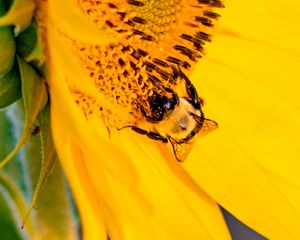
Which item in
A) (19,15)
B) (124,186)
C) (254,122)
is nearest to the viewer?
(19,15)

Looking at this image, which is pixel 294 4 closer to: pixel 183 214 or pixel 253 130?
pixel 253 130

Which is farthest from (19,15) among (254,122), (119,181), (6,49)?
(254,122)

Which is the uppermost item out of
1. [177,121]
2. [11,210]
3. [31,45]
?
[31,45]

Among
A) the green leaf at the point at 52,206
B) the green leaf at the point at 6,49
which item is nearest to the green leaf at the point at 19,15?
the green leaf at the point at 6,49

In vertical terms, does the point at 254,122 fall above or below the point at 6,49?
below

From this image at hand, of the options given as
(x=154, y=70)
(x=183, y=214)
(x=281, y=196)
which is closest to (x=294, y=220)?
(x=281, y=196)

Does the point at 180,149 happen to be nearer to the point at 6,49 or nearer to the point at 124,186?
the point at 124,186

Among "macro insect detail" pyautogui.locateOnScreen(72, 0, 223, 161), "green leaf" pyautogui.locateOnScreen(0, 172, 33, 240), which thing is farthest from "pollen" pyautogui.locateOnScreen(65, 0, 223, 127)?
"green leaf" pyautogui.locateOnScreen(0, 172, 33, 240)

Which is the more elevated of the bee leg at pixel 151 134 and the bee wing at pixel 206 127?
the bee wing at pixel 206 127

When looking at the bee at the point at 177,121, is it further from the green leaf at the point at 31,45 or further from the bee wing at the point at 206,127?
the green leaf at the point at 31,45
